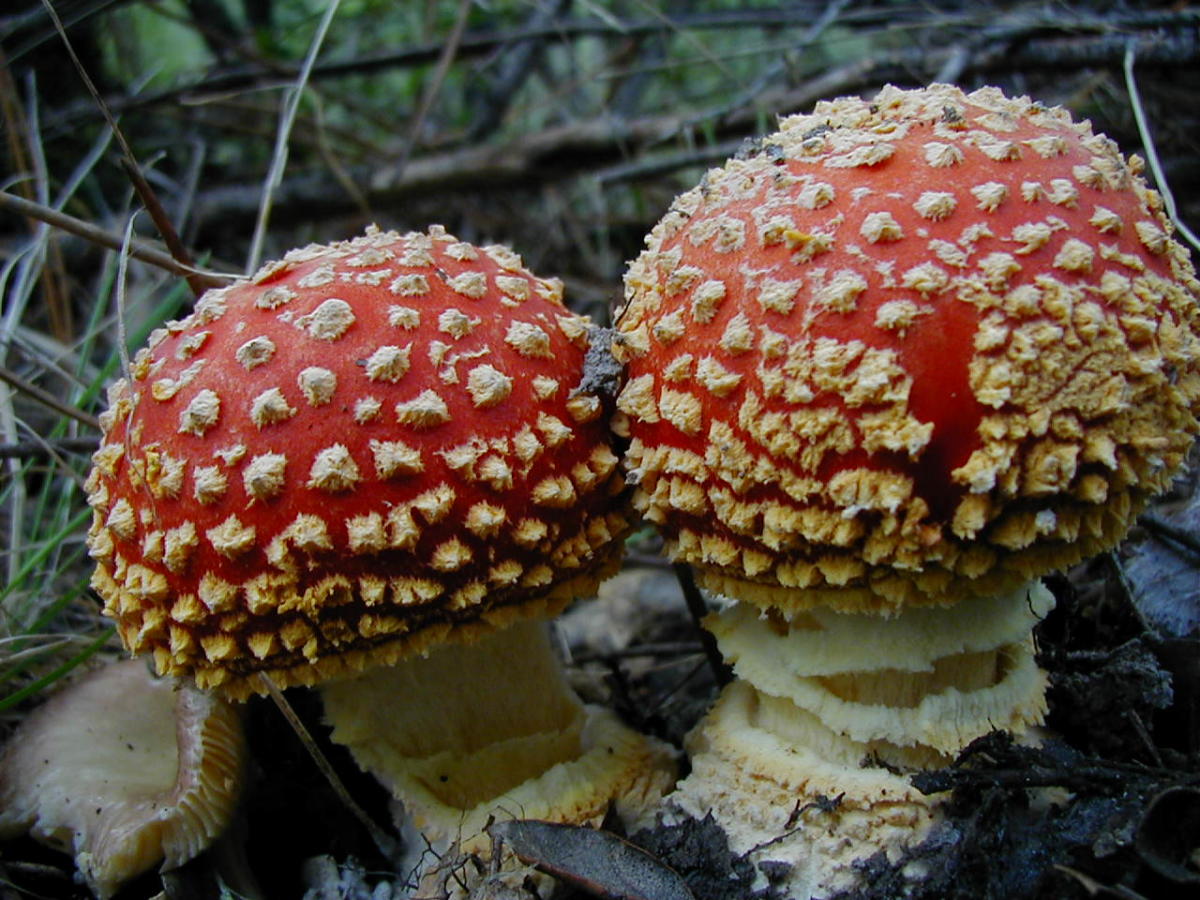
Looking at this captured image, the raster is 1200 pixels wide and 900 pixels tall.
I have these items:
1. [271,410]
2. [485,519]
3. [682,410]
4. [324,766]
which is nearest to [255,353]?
[271,410]

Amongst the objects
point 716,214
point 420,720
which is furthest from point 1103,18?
point 420,720

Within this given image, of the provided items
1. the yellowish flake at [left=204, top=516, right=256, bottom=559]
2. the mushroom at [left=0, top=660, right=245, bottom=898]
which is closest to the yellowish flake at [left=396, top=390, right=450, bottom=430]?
the yellowish flake at [left=204, top=516, right=256, bottom=559]

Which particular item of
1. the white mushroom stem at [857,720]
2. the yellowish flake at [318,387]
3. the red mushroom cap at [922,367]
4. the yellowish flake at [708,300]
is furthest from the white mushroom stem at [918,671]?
the yellowish flake at [318,387]

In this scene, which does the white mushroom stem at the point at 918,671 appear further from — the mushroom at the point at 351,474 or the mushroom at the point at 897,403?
the mushroom at the point at 351,474

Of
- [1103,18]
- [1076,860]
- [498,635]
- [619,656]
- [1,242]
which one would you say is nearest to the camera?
[1076,860]

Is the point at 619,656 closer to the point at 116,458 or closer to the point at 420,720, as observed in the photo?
the point at 420,720

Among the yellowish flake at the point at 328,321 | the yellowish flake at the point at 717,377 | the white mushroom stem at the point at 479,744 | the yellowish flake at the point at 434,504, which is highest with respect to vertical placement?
the yellowish flake at the point at 328,321
